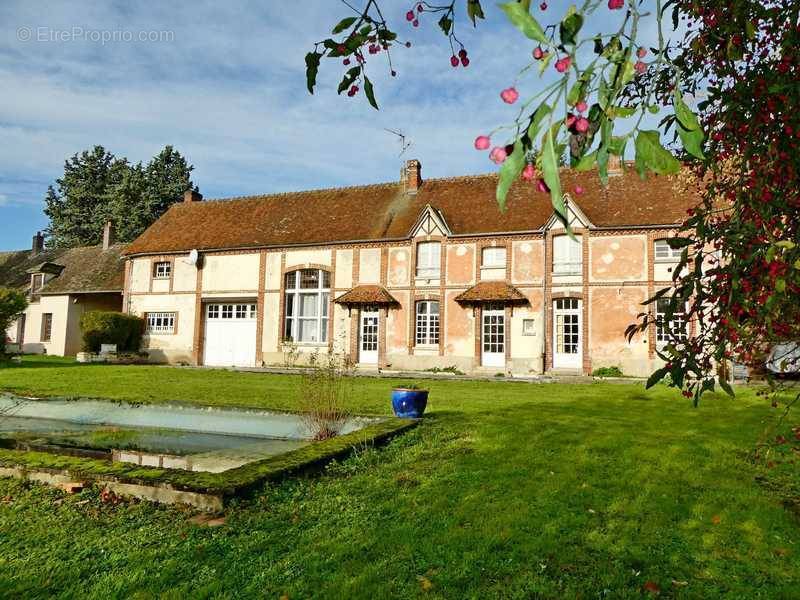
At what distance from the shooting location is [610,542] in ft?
15.4

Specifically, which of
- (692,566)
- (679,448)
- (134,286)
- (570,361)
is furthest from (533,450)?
(134,286)

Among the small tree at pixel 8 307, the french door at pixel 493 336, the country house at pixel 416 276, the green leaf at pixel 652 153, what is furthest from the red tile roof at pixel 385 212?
the green leaf at pixel 652 153

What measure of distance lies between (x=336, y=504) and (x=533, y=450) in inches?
126

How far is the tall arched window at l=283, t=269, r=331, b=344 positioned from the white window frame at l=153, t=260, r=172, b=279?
6632mm

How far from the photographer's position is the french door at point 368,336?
26.1 metres

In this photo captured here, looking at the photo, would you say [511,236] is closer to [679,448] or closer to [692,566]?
[679,448]

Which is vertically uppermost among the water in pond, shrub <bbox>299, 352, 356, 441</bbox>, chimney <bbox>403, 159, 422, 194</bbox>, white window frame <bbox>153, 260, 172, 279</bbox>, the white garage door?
chimney <bbox>403, 159, 422, 194</bbox>

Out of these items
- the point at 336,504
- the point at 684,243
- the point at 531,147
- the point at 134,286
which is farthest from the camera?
the point at 134,286

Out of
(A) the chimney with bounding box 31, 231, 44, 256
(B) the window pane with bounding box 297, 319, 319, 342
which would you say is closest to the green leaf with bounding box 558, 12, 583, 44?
(B) the window pane with bounding box 297, 319, 319, 342

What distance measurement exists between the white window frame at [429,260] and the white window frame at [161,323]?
1242 cm

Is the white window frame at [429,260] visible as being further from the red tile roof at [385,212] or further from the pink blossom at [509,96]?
the pink blossom at [509,96]

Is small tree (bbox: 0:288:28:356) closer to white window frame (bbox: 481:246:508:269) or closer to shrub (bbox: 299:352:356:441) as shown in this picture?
white window frame (bbox: 481:246:508:269)

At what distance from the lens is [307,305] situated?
90.3ft

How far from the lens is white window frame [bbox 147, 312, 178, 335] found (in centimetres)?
2955
